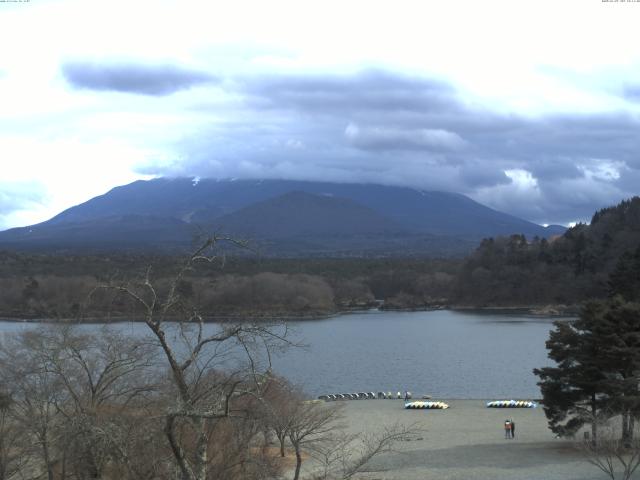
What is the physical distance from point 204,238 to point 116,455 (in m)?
2.72

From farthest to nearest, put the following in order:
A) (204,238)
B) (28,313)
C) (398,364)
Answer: (28,313) < (398,364) < (204,238)

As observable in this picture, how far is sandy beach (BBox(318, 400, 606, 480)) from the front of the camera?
76.7 ft

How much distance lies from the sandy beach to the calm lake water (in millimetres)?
5355

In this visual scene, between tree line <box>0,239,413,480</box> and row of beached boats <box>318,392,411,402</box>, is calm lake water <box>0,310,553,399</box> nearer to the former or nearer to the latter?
row of beached boats <box>318,392,411,402</box>

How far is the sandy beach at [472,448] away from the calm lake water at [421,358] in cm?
535

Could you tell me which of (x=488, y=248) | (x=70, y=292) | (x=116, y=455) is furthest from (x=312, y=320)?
(x=116, y=455)

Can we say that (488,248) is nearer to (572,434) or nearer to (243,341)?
(572,434)

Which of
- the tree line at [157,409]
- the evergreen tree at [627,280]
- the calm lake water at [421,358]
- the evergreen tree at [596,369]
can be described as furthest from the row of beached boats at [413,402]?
the tree line at [157,409]

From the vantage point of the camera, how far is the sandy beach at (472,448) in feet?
76.7

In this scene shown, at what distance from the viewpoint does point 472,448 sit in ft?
91.5

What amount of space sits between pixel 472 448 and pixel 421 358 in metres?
32.8

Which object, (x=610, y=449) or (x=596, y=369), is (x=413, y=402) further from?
(x=610, y=449)

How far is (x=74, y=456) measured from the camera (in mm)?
12227

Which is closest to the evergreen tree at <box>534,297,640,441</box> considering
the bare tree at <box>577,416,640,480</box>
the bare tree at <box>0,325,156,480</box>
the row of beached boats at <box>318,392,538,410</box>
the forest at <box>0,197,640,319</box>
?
the bare tree at <box>577,416,640,480</box>
